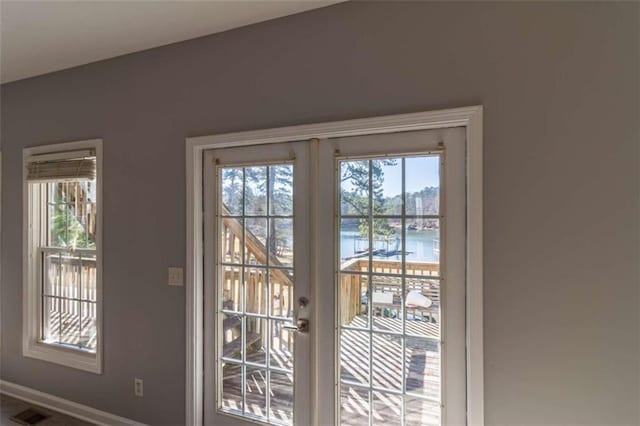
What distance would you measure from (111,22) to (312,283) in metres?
1.94

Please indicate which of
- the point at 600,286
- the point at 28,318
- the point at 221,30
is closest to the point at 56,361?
the point at 28,318

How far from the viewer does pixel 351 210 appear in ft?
6.30

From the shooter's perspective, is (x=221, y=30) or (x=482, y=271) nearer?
(x=482, y=271)

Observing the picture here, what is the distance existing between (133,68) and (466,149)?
2319 mm

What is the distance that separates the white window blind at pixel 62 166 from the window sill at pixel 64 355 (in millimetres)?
1368

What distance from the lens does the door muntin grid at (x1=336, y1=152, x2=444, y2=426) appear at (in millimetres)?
1759

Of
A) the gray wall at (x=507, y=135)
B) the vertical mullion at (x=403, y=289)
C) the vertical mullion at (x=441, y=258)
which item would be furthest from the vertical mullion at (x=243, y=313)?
the vertical mullion at (x=441, y=258)

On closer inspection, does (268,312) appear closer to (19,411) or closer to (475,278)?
(475,278)

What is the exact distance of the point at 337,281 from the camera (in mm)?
1948

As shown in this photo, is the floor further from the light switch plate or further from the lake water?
the lake water

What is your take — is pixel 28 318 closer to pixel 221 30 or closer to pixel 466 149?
pixel 221 30

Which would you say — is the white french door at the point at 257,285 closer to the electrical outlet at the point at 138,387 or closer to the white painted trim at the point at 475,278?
the electrical outlet at the point at 138,387

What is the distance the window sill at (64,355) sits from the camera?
2.60 metres

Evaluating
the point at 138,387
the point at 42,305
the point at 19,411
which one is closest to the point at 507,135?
the point at 138,387
